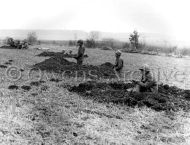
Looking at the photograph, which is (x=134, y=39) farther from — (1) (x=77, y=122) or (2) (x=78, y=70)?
(1) (x=77, y=122)

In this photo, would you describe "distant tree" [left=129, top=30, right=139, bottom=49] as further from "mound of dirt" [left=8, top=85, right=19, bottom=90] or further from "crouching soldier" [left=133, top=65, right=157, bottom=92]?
"mound of dirt" [left=8, top=85, right=19, bottom=90]

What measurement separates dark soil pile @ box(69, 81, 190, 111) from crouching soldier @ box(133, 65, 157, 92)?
1.22 ft

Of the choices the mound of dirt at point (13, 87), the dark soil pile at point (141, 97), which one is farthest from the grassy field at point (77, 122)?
the dark soil pile at point (141, 97)

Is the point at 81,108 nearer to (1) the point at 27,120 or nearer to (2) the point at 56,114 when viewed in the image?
(2) the point at 56,114

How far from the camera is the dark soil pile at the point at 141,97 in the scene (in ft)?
34.7

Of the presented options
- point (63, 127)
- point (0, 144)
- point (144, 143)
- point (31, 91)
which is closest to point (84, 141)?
point (63, 127)

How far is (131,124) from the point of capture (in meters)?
8.76

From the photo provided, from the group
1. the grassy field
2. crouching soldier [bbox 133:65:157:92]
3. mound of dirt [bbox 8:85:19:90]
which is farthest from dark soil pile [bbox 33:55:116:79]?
crouching soldier [bbox 133:65:157:92]

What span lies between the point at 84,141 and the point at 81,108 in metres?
2.63

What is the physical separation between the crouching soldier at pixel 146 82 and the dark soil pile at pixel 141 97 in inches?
14.7

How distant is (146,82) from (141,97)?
844 millimetres

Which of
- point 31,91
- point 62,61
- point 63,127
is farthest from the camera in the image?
point 62,61

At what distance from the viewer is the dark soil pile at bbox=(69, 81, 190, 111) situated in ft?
34.7

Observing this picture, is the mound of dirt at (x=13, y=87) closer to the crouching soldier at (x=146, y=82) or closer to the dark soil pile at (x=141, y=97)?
the dark soil pile at (x=141, y=97)
